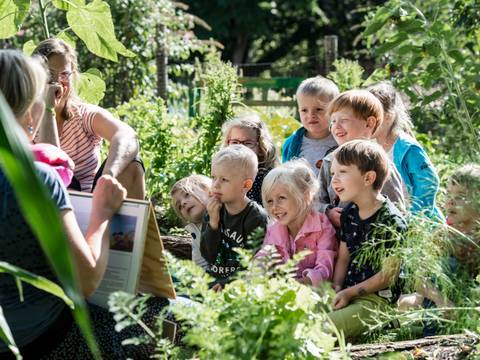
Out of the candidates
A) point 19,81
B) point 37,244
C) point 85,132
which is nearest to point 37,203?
point 19,81

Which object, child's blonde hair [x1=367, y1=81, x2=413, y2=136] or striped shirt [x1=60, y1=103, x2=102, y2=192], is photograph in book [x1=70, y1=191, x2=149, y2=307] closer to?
striped shirt [x1=60, y1=103, x2=102, y2=192]

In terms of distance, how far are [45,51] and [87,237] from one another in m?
1.70

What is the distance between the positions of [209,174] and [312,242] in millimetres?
2410

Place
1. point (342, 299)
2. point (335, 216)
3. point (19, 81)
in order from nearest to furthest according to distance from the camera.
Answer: point (19, 81) < point (342, 299) < point (335, 216)

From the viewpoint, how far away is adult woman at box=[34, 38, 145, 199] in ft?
13.8

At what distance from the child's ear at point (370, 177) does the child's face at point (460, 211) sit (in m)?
0.47

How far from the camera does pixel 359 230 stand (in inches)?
154

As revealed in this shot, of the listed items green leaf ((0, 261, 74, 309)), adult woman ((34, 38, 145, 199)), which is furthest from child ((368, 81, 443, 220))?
green leaf ((0, 261, 74, 309))

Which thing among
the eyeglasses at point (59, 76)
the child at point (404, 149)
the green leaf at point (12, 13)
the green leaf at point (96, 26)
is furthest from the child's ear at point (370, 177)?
the green leaf at point (12, 13)

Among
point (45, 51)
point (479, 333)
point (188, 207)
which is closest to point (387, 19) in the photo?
point (188, 207)

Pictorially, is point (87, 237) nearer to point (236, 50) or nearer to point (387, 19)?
point (387, 19)

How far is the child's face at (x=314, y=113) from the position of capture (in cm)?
498

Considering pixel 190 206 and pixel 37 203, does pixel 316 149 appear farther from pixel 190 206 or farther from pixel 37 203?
pixel 37 203

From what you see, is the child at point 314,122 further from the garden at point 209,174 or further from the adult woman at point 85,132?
the adult woman at point 85,132
